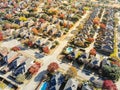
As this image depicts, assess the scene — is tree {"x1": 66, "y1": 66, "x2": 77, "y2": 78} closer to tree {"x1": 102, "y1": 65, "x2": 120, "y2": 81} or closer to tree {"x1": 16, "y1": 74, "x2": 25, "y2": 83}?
tree {"x1": 102, "y1": 65, "x2": 120, "y2": 81}

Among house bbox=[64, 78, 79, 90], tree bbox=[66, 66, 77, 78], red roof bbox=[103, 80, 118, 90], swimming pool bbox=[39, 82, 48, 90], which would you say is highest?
tree bbox=[66, 66, 77, 78]

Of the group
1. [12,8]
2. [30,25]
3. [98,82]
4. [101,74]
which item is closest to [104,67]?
[101,74]

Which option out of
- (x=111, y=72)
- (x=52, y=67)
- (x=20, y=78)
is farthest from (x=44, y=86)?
(x=111, y=72)

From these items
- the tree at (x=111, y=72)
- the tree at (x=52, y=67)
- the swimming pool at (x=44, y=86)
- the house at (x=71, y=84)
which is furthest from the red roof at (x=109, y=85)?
the swimming pool at (x=44, y=86)

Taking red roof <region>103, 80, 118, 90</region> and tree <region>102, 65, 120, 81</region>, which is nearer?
red roof <region>103, 80, 118, 90</region>

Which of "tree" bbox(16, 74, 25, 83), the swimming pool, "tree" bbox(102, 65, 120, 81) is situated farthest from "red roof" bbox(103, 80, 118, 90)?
"tree" bbox(16, 74, 25, 83)

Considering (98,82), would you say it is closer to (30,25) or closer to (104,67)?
(104,67)

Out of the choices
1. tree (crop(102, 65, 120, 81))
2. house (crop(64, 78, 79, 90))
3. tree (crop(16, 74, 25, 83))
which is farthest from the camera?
tree (crop(102, 65, 120, 81))

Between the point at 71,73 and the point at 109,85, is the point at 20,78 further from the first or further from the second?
the point at 109,85
